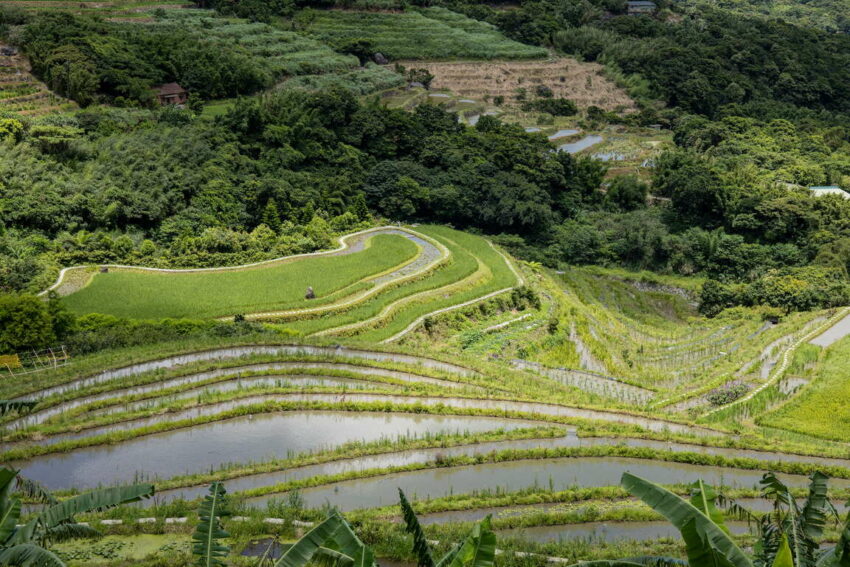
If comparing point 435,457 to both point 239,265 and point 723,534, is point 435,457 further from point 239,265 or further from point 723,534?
point 239,265

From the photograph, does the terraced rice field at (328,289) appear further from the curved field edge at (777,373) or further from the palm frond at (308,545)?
the palm frond at (308,545)

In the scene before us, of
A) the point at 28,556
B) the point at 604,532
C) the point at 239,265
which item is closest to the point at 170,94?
the point at 239,265

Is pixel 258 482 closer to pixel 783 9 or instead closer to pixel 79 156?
pixel 79 156

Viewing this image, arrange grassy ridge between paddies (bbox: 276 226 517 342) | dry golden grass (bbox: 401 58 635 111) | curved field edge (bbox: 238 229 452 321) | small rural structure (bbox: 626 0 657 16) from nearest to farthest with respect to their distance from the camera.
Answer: curved field edge (bbox: 238 229 452 321) → grassy ridge between paddies (bbox: 276 226 517 342) → dry golden grass (bbox: 401 58 635 111) → small rural structure (bbox: 626 0 657 16)

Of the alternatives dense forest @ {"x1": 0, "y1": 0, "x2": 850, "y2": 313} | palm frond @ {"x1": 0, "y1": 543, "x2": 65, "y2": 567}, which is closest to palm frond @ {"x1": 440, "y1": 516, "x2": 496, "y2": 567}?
palm frond @ {"x1": 0, "y1": 543, "x2": 65, "y2": 567}

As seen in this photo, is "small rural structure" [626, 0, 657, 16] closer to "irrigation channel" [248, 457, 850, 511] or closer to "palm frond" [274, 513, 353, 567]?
"irrigation channel" [248, 457, 850, 511]

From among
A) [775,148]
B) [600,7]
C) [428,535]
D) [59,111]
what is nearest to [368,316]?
[428,535]

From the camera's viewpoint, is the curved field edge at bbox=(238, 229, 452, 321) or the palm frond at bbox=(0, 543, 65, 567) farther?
the curved field edge at bbox=(238, 229, 452, 321)
